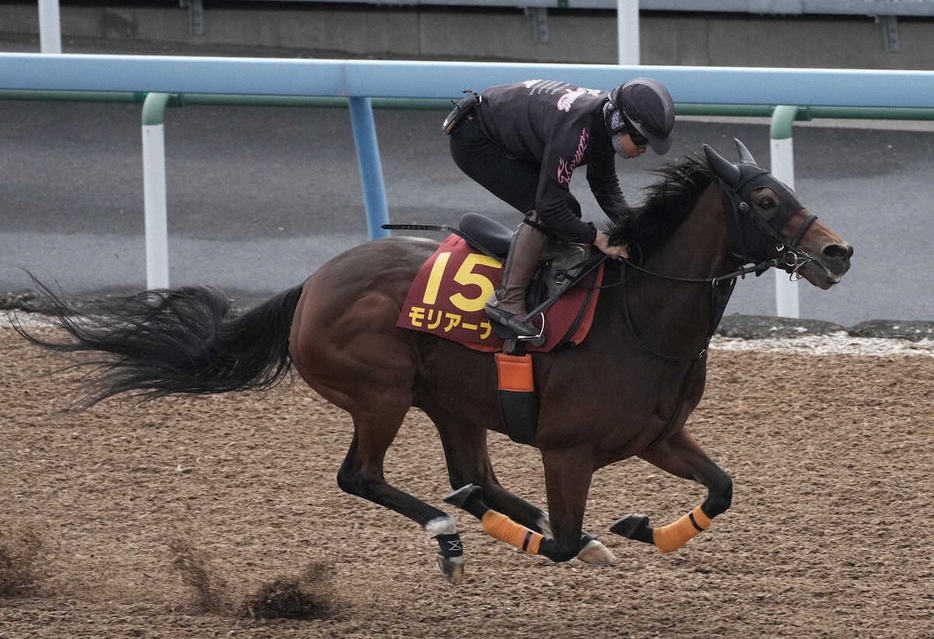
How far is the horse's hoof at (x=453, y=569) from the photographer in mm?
4637

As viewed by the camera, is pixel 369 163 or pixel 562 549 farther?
pixel 369 163

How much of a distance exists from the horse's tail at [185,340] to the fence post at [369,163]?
1733mm

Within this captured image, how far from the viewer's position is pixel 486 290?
4551 mm

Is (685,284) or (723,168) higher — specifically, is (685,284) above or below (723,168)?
below

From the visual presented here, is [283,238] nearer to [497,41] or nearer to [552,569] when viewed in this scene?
[497,41]

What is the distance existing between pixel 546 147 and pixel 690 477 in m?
1.20

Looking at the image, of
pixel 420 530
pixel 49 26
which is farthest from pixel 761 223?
pixel 49 26

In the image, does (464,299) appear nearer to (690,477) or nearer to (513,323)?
(513,323)

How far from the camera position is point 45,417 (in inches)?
254

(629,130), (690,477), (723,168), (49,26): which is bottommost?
(690,477)

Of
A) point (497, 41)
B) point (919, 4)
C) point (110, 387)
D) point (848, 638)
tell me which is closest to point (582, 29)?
point (497, 41)

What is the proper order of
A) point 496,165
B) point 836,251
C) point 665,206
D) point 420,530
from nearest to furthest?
1. point 836,251
2. point 665,206
3. point 496,165
4. point 420,530

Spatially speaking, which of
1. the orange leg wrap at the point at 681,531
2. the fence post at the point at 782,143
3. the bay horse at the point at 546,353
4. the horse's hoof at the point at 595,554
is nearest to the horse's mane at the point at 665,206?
the bay horse at the point at 546,353

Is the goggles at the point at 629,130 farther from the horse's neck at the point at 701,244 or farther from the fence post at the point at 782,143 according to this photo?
the fence post at the point at 782,143
